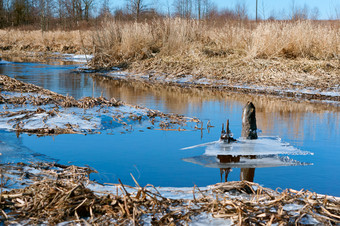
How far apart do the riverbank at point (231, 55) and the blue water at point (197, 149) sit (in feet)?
6.90

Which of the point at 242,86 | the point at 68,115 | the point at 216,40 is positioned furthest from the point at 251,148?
the point at 216,40

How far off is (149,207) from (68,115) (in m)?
2.88

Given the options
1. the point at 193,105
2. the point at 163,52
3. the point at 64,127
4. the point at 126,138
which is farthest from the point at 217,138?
the point at 163,52

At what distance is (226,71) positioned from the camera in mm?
10445

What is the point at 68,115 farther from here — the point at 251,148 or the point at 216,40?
the point at 216,40

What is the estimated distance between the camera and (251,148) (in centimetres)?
393

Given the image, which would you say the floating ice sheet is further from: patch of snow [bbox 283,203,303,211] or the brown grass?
the brown grass

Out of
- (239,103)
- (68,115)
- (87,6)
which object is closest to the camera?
(68,115)

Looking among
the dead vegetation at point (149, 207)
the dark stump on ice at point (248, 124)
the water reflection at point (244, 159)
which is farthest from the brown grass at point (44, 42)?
the dead vegetation at point (149, 207)

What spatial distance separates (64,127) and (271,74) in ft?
20.2

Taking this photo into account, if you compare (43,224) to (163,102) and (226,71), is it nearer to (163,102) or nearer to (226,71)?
(163,102)

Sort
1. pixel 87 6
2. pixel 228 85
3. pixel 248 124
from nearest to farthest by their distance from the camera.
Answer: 1. pixel 248 124
2. pixel 228 85
3. pixel 87 6

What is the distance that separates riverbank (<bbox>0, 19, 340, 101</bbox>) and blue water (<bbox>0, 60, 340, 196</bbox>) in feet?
6.90

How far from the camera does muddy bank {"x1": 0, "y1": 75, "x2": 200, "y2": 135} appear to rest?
4660 millimetres
